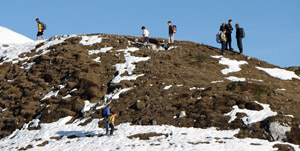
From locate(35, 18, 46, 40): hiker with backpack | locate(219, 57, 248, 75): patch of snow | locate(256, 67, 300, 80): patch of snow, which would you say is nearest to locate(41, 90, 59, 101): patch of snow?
locate(219, 57, 248, 75): patch of snow

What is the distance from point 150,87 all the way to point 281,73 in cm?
1539

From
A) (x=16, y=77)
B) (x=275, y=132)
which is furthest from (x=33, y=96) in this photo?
(x=275, y=132)

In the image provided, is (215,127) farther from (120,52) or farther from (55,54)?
(55,54)

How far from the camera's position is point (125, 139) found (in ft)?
66.3

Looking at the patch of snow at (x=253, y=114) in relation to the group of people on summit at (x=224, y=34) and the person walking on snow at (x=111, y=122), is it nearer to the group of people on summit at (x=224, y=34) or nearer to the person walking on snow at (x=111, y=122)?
the person walking on snow at (x=111, y=122)

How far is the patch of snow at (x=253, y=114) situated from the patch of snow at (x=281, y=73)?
10.8 m

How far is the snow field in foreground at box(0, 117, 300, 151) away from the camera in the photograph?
18156 millimetres

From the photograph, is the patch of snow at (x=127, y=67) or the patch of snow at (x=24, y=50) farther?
the patch of snow at (x=24, y=50)

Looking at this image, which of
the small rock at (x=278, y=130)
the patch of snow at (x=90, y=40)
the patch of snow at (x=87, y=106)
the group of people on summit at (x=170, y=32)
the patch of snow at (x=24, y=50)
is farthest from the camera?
the patch of snow at (x=90, y=40)

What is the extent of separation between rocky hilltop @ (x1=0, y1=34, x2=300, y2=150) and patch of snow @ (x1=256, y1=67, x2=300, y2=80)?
10 cm

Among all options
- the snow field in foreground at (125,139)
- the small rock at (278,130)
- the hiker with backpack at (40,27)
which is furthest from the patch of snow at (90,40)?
the small rock at (278,130)

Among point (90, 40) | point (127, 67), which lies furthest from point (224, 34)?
point (90, 40)

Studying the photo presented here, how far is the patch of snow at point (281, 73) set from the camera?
106ft

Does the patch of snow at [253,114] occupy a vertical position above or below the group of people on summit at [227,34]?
below
